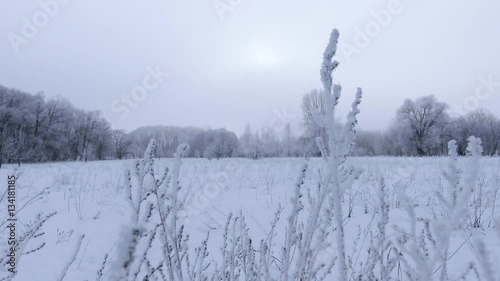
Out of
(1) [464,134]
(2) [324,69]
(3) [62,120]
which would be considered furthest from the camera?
(1) [464,134]

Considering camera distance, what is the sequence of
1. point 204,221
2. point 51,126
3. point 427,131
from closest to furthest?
point 204,221 → point 51,126 → point 427,131

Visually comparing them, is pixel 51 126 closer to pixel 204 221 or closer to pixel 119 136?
pixel 119 136

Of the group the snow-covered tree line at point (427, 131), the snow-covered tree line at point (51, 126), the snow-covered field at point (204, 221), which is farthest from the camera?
the snow-covered tree line at point (427, 131)

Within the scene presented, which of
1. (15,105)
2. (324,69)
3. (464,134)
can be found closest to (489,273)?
(324,69)

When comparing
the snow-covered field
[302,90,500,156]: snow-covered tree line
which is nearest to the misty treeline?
[302,90,500,156]: snow-covered tree line

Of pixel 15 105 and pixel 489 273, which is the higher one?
pixel 15 105

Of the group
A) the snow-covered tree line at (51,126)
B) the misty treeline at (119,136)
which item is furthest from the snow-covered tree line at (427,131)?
the snow-covered tree line at (51,126)

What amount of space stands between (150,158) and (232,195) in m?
4.97

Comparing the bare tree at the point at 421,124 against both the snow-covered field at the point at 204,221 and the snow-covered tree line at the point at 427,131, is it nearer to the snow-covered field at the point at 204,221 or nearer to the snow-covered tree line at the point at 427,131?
the snow-covered tree line at the point at 427,131

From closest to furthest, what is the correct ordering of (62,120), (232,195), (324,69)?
(324,69)
(232,195)
(62,120)

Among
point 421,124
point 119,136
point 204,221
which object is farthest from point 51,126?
point 421,124

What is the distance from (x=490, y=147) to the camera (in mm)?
43031

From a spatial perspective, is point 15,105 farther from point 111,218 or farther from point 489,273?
point 489,273

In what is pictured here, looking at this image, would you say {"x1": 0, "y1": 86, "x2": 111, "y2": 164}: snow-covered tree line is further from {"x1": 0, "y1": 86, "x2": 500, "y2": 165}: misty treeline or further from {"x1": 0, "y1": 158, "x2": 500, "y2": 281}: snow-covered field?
{"x1": 0, "y1": 158, "x2": 500, "y2": 281}: snow-covered field
